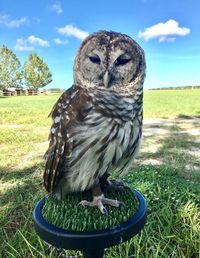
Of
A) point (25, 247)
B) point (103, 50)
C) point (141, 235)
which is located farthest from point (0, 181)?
point (103, 50)

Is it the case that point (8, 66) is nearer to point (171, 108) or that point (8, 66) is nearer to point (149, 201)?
point (171, 108)

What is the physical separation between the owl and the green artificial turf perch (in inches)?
1.6

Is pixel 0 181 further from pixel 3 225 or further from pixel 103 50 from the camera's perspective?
pixel 103 50

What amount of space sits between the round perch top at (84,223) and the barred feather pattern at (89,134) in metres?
0.10

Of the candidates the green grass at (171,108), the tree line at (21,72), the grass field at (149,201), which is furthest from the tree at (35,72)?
the grass field at (149,201)

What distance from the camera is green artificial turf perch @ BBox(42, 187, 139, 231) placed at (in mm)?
1427

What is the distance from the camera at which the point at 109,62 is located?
1392mm

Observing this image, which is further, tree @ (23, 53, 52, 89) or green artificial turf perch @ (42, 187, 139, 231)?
tree @ (23, 53, 52, 89)

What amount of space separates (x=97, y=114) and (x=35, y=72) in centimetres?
3916

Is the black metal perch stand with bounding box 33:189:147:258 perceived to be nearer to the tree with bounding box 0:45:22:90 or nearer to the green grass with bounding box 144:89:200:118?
the green grass with bounding box 144:89:200:118

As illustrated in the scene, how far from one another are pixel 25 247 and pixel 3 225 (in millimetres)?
469

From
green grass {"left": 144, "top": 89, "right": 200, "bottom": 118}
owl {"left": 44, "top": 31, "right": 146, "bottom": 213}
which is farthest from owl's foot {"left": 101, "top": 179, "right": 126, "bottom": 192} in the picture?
green grass {"left": 144, "top": 89, "right": 200, "bottom": 118}

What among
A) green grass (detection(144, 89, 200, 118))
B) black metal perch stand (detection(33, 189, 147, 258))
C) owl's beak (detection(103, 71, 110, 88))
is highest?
owl's beak (detection(103, 71, 110, 88))

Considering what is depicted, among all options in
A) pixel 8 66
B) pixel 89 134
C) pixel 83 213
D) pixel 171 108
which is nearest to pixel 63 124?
pixel 89 134
